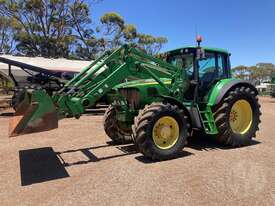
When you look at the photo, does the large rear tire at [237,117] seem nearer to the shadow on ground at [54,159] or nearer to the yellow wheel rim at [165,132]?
the shadow on ground at [54,159]

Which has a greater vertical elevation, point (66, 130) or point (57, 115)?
point (57, 115)

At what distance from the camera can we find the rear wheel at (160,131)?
20.8 ft

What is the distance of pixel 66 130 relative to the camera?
424 inches

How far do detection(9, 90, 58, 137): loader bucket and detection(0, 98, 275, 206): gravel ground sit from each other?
2.73 ft

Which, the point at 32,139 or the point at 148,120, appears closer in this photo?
the point at 148,120

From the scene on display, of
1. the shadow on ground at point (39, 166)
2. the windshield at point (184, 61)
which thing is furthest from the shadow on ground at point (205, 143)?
the shadow on ground at point (39, 166)

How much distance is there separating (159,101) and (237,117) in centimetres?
219

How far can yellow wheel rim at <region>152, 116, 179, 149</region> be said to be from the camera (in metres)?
6.62

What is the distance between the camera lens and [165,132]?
6.70m

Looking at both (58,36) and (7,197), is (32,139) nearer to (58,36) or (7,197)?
(7,197)

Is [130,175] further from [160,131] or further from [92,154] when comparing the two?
[92,154]

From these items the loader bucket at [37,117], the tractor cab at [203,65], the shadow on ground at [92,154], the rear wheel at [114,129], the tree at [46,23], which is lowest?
the shadow on ground at [92,154]

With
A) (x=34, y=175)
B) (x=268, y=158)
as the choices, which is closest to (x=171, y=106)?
(x=268, y=158)

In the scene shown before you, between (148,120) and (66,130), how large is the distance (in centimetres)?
514
